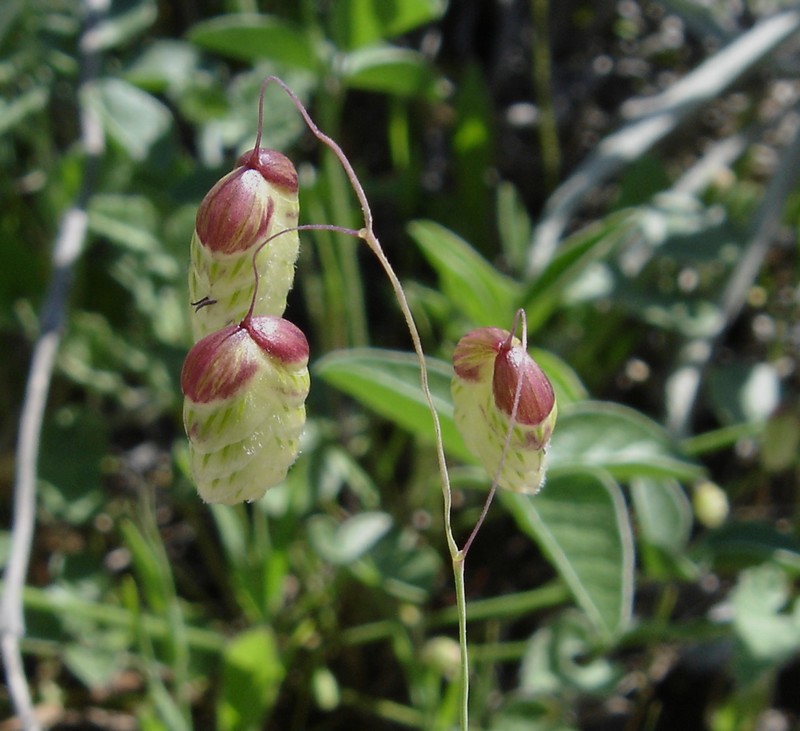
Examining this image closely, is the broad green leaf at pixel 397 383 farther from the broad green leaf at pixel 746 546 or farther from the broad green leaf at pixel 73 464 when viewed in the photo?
the broad green leaf at pixel 73 464

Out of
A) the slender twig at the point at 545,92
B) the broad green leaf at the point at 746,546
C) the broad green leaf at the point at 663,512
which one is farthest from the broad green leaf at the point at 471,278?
the slender twig at the point at 545,92

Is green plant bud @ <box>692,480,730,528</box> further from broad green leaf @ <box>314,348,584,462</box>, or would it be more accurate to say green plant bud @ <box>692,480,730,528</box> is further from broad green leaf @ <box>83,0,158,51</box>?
broad green leaf @ <box>83,0,158,51</box>

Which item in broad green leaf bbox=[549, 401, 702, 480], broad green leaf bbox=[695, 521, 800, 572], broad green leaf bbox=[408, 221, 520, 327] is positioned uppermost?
broad green leaf bbox=[408, 221, 520, 327]

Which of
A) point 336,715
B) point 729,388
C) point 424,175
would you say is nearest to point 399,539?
point 336,715

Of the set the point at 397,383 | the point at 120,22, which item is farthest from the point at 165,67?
the point at 397,383

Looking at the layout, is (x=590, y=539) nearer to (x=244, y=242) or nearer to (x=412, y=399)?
(x=412, y=399)

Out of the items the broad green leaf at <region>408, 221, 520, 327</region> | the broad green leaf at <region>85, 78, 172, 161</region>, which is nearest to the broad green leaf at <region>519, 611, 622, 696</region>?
the broad green leaf at <region>408, 221, 520, 327</region>
